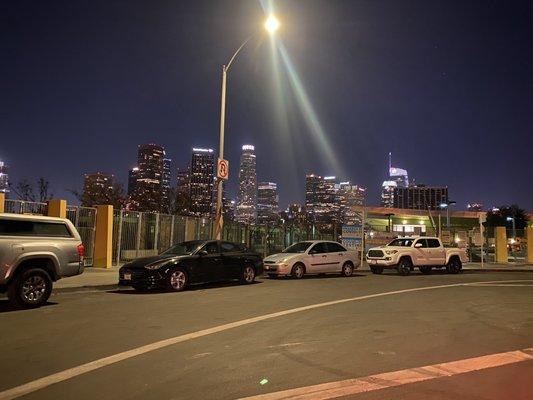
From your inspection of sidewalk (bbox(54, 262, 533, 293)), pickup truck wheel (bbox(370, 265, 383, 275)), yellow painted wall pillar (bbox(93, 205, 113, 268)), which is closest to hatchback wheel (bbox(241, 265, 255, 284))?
sidewalk (bbox(54, 262, 533, 293))

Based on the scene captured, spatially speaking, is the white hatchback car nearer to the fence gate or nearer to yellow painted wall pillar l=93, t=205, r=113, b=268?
yellow painted wall pillar l=93, t=205, r=113, b=268

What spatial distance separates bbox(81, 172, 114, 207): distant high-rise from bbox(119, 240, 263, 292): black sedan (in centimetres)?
3380

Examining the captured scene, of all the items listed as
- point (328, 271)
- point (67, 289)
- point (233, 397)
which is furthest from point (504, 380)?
point (328, 271)

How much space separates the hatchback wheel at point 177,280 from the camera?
14.1 meters

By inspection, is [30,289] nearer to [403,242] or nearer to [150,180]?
[403,242]

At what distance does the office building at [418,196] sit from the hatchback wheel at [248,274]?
88.5 metres

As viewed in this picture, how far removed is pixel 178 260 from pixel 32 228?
4365 millimetres

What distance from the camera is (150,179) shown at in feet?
230

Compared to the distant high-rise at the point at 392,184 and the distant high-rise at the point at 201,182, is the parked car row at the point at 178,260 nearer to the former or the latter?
the distant high-rise at the point at 201,182

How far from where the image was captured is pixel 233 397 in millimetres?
5160

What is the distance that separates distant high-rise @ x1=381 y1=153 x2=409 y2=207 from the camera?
120875 millimetres

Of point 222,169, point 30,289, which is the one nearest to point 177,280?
point 30,289

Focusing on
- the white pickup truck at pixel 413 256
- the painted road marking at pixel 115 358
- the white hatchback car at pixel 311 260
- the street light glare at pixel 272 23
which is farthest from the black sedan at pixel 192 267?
the street light glare at pixel 272 23

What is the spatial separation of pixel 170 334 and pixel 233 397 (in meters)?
3.35
